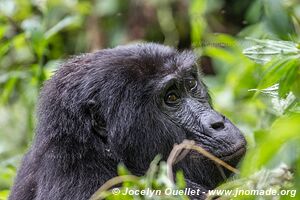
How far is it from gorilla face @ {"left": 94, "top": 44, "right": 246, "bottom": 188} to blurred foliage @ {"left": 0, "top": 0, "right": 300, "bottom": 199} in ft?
0.62

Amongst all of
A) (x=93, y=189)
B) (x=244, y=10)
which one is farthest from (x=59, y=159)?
(x=244, y=10)

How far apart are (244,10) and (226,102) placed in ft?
6.73

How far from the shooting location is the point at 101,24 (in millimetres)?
7543

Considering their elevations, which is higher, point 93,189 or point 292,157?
point 292,157

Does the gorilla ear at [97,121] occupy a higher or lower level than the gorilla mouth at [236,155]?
higher

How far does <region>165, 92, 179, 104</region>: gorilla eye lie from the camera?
368 centimetres

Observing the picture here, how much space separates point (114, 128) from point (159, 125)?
234 mm

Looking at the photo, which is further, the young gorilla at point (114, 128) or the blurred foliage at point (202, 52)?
the young gorilla at point (114, 128)

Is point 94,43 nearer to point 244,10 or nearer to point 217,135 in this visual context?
point 244,10

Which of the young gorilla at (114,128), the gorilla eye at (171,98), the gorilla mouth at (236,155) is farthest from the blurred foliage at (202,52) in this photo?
the gorilla eye at (171,98)

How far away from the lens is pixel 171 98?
3693 millimetres

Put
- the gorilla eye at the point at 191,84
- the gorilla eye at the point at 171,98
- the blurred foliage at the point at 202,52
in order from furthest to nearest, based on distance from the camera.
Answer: the gorilla eye at the point at 191,84, the gorilla eye at the point at 171,98, the blurred foliage at the point at 202,52

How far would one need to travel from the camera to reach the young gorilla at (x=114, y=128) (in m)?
3.40

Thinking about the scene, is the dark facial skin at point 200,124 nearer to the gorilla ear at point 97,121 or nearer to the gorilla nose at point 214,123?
the gorilla nose at point 214,123
